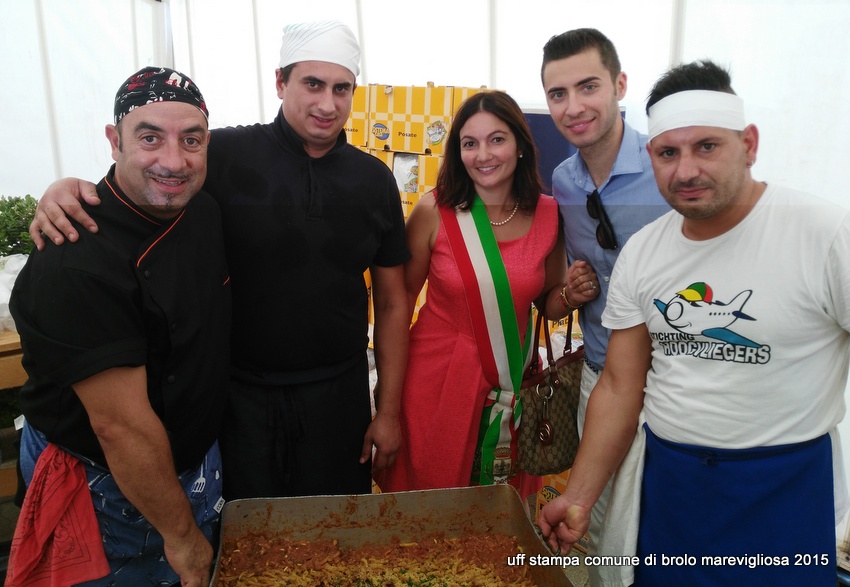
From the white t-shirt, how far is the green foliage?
224 centimetres

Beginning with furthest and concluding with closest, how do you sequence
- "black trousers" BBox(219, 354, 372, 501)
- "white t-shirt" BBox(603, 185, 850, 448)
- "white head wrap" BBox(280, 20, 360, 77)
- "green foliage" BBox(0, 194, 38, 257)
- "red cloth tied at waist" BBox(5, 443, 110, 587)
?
"green foliage" BBox(0, 194, 38, 257) < "black trousers" BBox(219, 354, 372, 501) < "white head wrap" BBox(280, 20, 360, 77) < "red cloth tied at waist" BBox(5, 443, 110, 587) < "white t-shirt" BBox(603, 185, 850, 448)

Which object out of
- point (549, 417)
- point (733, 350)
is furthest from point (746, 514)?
point (549, 417)

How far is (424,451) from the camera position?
1.76 m

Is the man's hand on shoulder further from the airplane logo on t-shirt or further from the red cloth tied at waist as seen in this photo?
the airplane logo on t-shirt

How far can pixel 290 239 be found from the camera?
4.63ft

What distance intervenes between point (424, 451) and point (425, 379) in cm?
23

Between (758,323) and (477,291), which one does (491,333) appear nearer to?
(477,291)

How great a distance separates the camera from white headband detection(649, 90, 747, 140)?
1004 millimetres

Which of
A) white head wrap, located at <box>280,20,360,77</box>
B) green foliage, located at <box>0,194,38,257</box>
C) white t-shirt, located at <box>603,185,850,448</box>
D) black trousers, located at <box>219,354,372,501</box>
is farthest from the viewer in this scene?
green foliage, located at <box>0,194,38,257</box>

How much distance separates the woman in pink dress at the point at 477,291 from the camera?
1.65 metres

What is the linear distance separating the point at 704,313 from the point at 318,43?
3.56 feet

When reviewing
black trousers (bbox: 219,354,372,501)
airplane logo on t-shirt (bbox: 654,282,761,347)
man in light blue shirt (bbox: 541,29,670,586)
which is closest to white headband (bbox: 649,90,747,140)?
airplane logo on t-shirt (bbox: 654,282,761,347)

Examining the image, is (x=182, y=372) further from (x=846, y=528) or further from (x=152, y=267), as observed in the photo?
(x=846, y=528)

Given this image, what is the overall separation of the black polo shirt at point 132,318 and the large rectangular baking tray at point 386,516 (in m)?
0.23
